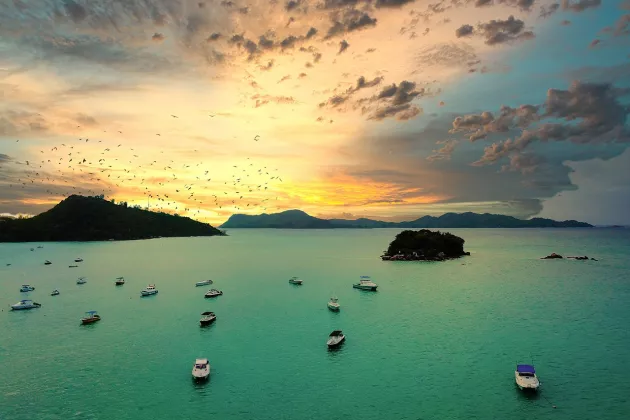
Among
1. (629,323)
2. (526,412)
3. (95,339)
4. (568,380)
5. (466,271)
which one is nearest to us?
(526,412)

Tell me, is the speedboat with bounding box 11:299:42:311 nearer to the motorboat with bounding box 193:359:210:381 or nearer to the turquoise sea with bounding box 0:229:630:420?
the turquoise sea with bounding box 0:229:630:420

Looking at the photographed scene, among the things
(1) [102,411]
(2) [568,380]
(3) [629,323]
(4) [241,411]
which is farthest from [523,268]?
(1) [102,411]

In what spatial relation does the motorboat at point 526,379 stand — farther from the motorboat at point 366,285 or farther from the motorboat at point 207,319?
the motorboat at point 366,285

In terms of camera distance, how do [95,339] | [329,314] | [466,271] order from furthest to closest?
1. [466,271]
2. [329,314]
3. [95,339]

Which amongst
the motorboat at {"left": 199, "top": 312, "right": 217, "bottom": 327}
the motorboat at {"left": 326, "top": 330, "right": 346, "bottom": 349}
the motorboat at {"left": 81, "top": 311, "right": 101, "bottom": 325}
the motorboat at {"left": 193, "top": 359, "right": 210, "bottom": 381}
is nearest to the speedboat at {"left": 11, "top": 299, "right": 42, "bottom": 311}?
the motorboat at {"left": 81, "top": 311, "right": 101, "bottom": 325}

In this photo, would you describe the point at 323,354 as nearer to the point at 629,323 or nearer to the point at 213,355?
the point at 213,355
